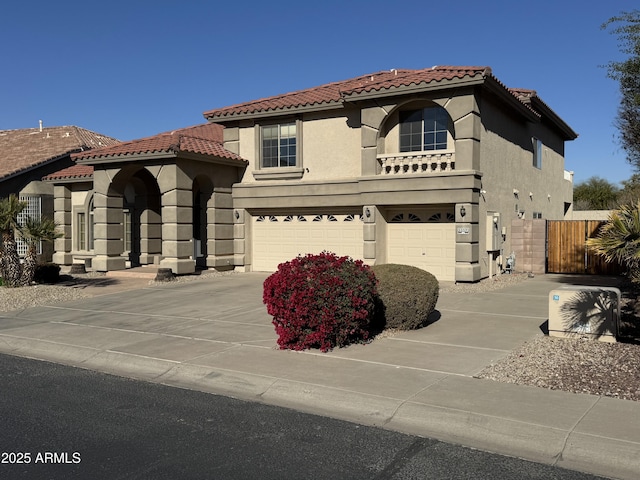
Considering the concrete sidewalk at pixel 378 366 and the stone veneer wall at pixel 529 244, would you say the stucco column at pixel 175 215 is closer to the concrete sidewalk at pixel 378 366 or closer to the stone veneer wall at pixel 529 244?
the concrete sidewalk at pixel 378 366

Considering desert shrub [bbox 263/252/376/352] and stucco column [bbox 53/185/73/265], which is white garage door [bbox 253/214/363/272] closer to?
stucco column [bbox 53/185/73/265]

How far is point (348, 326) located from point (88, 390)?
156 inches

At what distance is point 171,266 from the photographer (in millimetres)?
19812

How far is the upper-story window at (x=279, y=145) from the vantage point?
21109 mm

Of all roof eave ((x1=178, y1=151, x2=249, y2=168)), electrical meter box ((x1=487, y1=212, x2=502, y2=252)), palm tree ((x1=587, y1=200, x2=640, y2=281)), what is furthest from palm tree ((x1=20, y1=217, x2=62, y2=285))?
palm tree ((x1=587, y1=200, x2=640, y2=281))

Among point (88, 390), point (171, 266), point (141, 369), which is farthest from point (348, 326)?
point (171, 266)

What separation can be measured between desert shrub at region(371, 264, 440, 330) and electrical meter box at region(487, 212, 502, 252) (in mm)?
8060

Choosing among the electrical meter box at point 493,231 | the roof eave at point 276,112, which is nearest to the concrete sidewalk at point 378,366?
the electrical meter box at point 493,231

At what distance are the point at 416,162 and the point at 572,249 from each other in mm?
7172

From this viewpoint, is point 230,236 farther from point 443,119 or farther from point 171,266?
point 443,119

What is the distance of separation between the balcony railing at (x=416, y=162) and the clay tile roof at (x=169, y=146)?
6.05 m

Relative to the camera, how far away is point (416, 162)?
17.9 m

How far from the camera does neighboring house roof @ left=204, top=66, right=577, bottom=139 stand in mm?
16641

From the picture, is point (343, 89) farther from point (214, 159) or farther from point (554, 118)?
point (554, 118)
